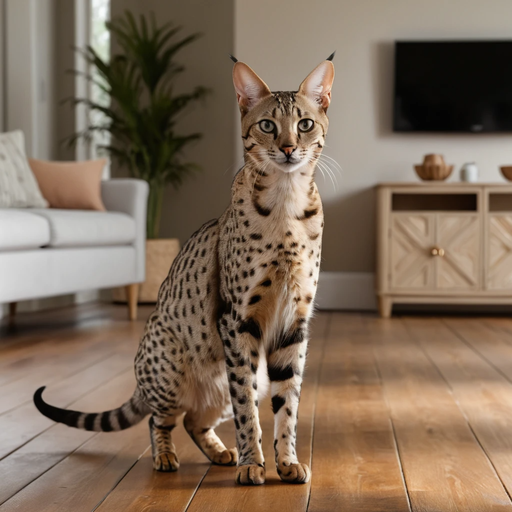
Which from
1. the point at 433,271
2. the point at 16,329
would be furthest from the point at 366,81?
the point at 16,329

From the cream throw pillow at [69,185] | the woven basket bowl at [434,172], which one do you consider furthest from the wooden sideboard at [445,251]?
the cream throw pillow at [69,185]

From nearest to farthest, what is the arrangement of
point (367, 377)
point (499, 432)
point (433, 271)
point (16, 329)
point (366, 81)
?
point (499, 432) → point (367, 377) → point (16, 329) → point (433, 271) → point (366, 81)

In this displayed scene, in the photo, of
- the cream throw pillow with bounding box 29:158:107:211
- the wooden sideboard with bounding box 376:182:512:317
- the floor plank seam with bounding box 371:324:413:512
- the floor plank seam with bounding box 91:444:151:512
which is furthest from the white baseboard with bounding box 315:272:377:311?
the floor plank seam with bounding box 91:444:151:512

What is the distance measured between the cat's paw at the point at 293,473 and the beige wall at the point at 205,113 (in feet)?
14.2

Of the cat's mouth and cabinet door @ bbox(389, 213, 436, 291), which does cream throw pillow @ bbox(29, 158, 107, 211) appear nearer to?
cabinet door @ bbox(389, 213, 436, 291)

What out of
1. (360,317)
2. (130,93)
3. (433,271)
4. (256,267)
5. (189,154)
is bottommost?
(360,317)

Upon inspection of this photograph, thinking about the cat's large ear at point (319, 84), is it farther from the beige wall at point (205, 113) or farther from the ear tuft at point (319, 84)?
the beige wall at point (205, 113)

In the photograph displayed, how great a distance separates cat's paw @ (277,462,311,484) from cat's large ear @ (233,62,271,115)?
694 millimetres

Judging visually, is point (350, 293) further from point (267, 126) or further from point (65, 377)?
point (267, 126)

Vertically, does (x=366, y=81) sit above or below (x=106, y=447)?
above

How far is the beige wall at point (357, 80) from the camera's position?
4867 mm

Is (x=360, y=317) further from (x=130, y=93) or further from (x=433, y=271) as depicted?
(x=130, y=93)

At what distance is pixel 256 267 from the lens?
4.60 ft

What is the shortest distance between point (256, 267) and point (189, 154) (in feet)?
14.6
